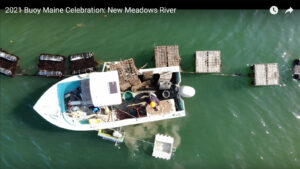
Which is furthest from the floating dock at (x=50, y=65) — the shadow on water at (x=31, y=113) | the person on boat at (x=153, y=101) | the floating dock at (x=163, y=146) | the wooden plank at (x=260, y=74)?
the wooden plank at (x=260, y=74)

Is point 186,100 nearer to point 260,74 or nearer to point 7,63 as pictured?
point 260,74

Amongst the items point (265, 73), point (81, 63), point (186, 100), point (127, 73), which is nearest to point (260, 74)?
point (265, 73)

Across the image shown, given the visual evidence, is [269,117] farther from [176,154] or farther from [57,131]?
[57,131]

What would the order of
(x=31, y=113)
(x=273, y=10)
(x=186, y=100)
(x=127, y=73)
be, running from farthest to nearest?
(x=273, y=10) < (x=186, y=100) < (x=31, y=113) < (x=127, y=73)

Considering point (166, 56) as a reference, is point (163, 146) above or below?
below

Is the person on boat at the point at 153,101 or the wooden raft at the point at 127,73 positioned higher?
the wooden raft at the point at 127,73

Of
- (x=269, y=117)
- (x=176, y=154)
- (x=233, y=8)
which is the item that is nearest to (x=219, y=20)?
(x=233, y=8)

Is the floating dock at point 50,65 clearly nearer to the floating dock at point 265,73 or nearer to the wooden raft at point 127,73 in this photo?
the wooden raft at point 127,73
